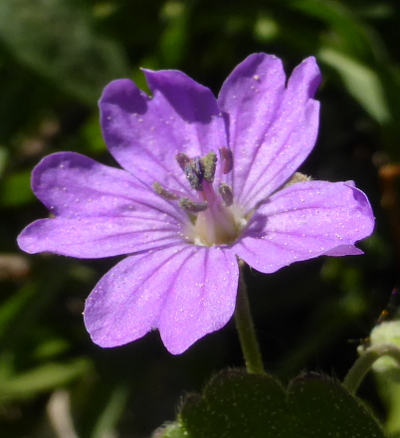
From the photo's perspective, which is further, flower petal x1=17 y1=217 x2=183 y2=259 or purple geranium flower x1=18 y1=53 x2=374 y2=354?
flower petal x1=17 y1=217 x2=183 y2=259

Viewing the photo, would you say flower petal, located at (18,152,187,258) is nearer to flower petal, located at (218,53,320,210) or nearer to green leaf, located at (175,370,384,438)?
flower petal, located at (218,53,320,210)

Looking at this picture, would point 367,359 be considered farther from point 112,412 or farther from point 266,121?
point 112,412

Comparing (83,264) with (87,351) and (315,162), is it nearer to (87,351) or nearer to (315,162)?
(87,351)

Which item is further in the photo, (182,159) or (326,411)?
(182,159)

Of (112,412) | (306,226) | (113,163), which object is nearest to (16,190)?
(113,163)

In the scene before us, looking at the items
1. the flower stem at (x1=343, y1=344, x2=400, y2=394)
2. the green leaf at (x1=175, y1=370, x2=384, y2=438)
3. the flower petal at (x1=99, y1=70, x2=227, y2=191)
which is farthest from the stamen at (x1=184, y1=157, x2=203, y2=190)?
the flower stem at (x1=343, y1=344, x2=400, y2=394)

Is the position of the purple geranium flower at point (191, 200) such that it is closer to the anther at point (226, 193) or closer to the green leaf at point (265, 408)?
the anther at point (226, 193)

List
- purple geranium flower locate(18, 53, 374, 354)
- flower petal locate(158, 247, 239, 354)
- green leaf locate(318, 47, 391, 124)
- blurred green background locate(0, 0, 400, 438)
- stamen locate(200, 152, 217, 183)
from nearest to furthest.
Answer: flower petal locate(158, 247, 239, 354)
purple geranium flower locate(18, 53, 374, 354)
stamen locate(200, 152, 217, 183)
green leaf locate(318, 47, 391, 124)
blurred green background locate(0, 0, 400, 438)
